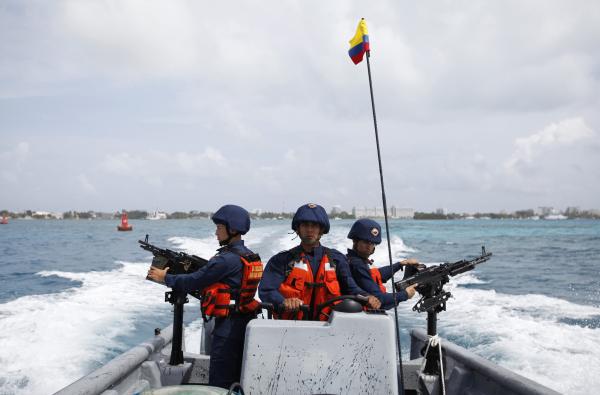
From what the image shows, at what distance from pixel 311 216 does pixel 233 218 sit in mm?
568

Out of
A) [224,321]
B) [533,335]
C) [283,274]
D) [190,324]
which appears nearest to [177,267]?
[224,321]

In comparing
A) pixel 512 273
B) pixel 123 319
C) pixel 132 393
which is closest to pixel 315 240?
pixel 132 393

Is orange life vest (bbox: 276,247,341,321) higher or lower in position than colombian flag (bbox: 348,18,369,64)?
lower

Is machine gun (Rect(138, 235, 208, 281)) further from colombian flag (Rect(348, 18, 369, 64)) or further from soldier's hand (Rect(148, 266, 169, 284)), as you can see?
colombian flag (Rect(348, 18, 369, 64))

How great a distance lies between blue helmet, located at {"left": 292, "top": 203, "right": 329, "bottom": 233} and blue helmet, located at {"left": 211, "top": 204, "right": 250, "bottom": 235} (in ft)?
1.20

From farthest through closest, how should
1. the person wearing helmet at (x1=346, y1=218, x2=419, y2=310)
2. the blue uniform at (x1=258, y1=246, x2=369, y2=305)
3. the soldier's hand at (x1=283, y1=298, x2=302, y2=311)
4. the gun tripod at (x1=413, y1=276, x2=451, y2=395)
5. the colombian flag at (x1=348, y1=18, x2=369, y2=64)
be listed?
the gun tripod at (x1=413, y1=276, x2=451, y2=395) < the person wearing helmet at (x1=346, y1=218, x2=419, y2=310) < the colombian flag at (x1=348, y1=18, x2=369, y2=64) < the blue uniform at (x1=258, y1=246, x2=369, y2=305) < the soldier's hand at (x1=283, y1=298, x2=302, y2=311)

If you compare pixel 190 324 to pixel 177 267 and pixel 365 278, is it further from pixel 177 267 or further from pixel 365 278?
pixel 365 278

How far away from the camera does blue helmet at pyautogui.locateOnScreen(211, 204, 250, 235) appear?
3.57 metres

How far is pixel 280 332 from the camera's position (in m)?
2.90

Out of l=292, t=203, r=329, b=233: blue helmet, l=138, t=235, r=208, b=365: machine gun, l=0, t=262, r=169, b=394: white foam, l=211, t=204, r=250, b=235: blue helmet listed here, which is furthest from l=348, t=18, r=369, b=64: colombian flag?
l=0, t=262, r=169, b=394: white foam

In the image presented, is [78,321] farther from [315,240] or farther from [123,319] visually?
[315,240]

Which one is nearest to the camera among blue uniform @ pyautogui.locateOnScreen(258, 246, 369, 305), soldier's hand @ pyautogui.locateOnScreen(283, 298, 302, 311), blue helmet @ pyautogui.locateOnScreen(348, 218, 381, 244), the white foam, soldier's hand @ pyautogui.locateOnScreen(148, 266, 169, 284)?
soldier's hand @ pyautogui.locateOnScreen(283, 298, 302, 311)

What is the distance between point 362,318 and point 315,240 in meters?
0.77

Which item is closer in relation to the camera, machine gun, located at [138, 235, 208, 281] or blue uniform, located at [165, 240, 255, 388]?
blue uniform, located at [165, 240, 255, 388]
